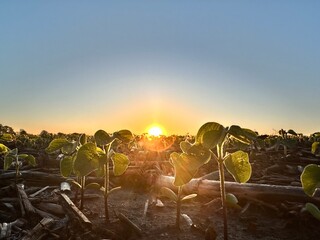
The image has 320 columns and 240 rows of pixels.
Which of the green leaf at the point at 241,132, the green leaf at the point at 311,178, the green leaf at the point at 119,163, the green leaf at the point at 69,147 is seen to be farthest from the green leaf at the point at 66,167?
the green leaf at the point at 311,178

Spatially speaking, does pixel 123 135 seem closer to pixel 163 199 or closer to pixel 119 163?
pixel 119 163

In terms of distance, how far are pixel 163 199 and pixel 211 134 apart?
357 centimetres

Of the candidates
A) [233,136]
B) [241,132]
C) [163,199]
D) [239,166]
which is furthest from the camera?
[163,199]

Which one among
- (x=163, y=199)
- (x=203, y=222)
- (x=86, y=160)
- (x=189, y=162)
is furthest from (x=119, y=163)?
(x=163, y=199)

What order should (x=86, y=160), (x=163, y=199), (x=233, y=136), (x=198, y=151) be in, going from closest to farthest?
1. (x=233, y=136)
2. (x=198, y=151)
3. (x=86, y=160)
4. (x=163, y=199)

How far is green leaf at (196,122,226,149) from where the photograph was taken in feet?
10.3

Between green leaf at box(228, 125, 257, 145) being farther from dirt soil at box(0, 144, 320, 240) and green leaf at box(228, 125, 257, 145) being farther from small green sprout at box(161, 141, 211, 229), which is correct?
dirt soil at box(0, 144, 320, 240)

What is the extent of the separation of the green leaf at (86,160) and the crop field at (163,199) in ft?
0.04

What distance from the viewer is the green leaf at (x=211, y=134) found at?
313cm

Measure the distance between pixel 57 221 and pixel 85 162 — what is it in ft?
4.78

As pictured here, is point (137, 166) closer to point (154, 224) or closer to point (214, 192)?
point (214, 192)

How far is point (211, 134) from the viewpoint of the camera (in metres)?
3.18

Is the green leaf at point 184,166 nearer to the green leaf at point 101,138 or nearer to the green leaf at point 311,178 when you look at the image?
the green leaf at point 311,178

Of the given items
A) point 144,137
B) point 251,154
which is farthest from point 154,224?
point 144,137
